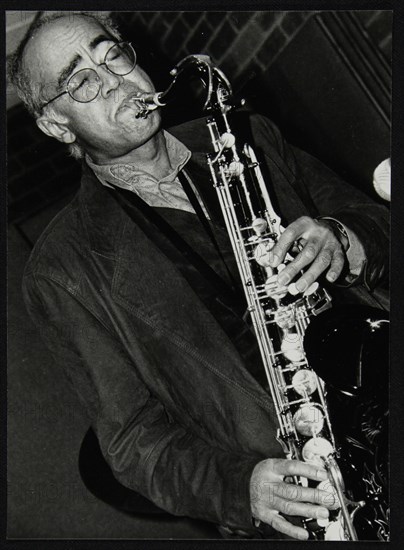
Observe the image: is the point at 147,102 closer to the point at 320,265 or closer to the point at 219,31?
the point at 219,31

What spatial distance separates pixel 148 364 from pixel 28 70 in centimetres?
88

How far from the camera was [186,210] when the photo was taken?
193 centimetres

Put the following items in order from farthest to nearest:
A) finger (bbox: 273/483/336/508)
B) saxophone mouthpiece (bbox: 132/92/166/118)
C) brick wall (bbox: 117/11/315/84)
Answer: brick wall (bbox: 117/11/315/84) < saxophone mouthpiece (bbox: 132/92/166/118) < finger (bbox: 273/483/336/508)

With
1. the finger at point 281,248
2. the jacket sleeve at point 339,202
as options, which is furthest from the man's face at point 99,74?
the finger at point 281,248

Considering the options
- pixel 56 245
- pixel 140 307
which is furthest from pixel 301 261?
pixel 56 245

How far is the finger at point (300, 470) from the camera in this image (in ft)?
5.32

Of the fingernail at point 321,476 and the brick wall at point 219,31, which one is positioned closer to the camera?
the fingernail at point 321,476

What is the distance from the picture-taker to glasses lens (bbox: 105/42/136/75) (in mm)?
1784

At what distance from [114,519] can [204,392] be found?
0.45m

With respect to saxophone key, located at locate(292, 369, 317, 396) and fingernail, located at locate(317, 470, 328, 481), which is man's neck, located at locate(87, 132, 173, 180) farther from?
fingernail, located at locate(317, 470, 328, 481)

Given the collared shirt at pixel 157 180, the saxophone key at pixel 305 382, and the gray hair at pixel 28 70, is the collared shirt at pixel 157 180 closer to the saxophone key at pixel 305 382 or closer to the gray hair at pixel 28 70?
the gray hair at pixel 28 70

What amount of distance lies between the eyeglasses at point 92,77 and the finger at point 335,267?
77 centimetres

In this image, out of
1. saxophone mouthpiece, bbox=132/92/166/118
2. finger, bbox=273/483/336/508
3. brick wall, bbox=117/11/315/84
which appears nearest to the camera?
finger, bbox=273/483/336/508

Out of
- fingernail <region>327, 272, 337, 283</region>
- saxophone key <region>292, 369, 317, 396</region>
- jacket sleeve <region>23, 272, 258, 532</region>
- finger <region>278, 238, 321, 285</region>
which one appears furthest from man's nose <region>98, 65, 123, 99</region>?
saxophone key <region>292, 369, 317, 396</region>
